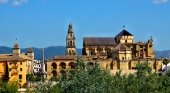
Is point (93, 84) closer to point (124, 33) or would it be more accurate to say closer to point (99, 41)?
point (99, 41)

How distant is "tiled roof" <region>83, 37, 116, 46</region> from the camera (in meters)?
135

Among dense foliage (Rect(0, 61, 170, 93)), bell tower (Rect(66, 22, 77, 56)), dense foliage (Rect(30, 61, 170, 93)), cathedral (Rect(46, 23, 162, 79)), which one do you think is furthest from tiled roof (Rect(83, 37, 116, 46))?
dense foliage (Rect(0, 61, 170, 93))

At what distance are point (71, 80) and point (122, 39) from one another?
3287 inches

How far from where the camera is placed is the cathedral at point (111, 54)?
11856 cm

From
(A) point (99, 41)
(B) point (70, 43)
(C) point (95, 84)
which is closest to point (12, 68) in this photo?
(A) point (99, 41)

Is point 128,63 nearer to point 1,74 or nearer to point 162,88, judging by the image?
point 1,74

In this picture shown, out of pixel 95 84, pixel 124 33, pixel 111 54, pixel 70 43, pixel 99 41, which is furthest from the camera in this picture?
pixel 70 43

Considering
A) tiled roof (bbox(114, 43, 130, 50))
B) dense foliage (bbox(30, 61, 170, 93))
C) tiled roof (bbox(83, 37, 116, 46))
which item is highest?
tiled roof (bbox(83, 37, 116, 46))

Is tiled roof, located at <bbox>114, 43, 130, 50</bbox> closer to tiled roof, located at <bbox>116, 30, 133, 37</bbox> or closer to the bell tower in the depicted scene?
tiled roof, located at <bbox>116, 30, 133, 37</bbox>

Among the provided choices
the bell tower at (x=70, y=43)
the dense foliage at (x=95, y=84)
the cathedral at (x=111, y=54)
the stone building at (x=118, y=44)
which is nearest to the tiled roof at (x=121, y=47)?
the cathedral at (x=111, y=54)

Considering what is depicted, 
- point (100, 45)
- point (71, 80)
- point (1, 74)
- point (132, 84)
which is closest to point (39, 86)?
point (71, 80)

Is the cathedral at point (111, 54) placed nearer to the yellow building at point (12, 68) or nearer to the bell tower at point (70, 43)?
the bell tower at point (70, 43)

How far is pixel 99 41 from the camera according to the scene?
136125mm

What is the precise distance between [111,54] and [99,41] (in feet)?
38.5
